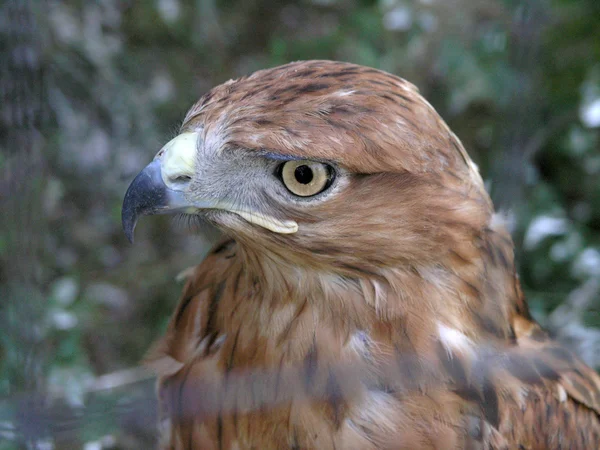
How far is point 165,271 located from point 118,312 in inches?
13.3

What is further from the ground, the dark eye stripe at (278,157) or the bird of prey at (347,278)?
the dark eye stripe at (278,157)

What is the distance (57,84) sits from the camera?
3.40 meters

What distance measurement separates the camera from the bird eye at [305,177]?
1.32 m

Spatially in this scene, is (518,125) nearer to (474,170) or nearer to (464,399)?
Answer: (474,170)

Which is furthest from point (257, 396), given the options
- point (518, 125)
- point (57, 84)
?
point (57, 84)

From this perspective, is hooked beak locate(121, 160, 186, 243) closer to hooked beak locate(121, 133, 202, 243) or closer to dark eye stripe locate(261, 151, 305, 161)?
hooked beak locate(121, 133, 202, 243)

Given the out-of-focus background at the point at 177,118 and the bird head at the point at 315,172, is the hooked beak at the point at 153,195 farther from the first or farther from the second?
the out-of-focus background at the point at 177,118

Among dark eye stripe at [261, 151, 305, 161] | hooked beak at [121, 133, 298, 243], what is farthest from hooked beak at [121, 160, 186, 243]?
dark eye stripe at [261, 151, 305, 161]

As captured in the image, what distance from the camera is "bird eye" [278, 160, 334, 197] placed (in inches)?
51.9

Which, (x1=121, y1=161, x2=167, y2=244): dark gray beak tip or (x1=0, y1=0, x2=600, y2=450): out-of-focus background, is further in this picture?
(x1=0, y1=0, x2=600, y2=450): out-of-focus background

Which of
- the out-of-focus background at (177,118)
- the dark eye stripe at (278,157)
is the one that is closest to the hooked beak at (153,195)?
the dark eye stripe at (278,157)

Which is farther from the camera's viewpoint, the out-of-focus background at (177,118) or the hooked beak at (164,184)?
the out-of-focus background at (177,118)

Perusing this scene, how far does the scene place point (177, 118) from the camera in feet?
10.1

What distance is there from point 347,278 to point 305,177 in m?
0.27
